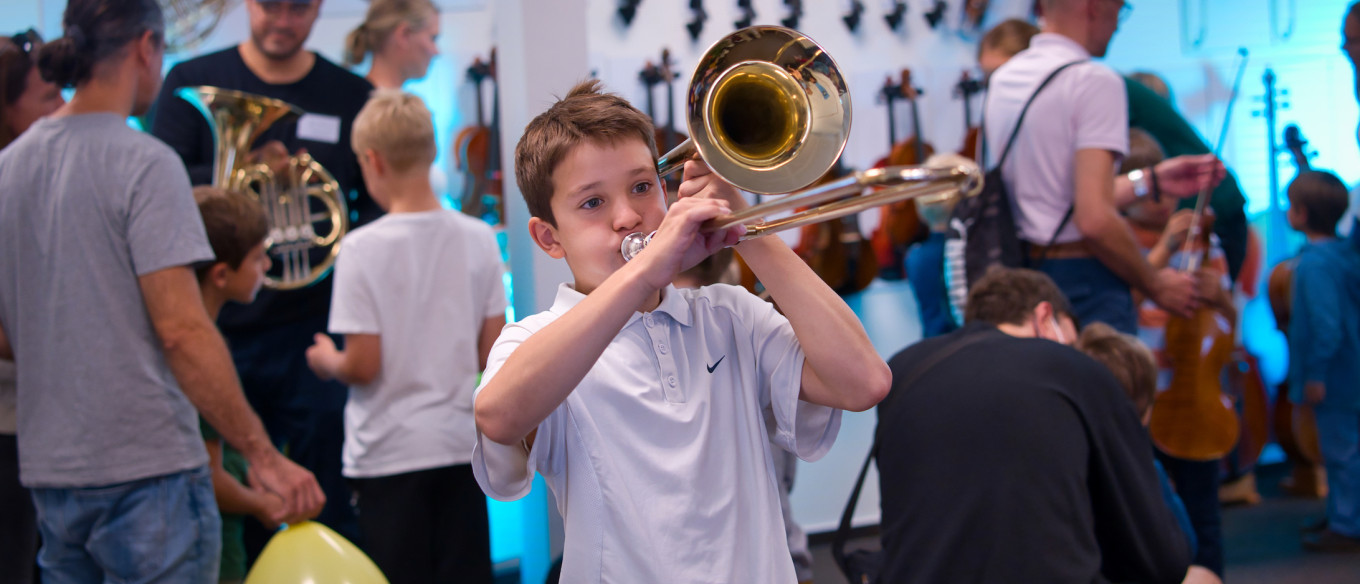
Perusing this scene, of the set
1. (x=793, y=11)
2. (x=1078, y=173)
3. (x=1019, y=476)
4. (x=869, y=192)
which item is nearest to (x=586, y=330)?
(x=869, y=192)

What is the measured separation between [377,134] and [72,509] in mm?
1228

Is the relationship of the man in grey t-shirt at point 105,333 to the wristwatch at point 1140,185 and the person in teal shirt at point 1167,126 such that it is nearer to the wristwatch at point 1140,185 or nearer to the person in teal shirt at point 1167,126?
the wristwatch at point 1140,185

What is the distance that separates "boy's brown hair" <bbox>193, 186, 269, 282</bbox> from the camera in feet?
8.79

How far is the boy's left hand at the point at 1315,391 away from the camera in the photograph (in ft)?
14.7

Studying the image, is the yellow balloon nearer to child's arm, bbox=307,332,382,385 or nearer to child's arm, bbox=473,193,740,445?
child's arm, bbox=307,332,382,385

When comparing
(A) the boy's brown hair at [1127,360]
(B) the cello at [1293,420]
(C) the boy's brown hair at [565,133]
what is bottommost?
(B) the cello at [1293,420]

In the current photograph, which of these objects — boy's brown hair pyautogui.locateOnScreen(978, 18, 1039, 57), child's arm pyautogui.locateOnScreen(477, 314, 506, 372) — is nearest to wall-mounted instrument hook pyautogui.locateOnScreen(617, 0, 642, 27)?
boy's brown hair pyautogui.locateOnScreen(978, 18, 1039, 57)

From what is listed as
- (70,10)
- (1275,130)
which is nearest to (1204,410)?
(1275,130)

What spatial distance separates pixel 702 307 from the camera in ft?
5.00

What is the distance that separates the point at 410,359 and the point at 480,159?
1976 mm

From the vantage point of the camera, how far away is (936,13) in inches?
203

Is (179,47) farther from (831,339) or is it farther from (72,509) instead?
(831,339)

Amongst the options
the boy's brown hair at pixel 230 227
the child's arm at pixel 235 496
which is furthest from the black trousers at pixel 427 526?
the boy's brown hair at pixel 230 227

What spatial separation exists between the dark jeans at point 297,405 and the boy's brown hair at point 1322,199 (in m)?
4.43
